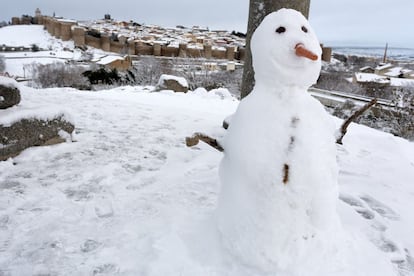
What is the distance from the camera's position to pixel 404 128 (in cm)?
828

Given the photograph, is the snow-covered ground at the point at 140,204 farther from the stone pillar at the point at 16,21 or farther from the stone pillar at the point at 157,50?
the stone pillar at the point at 16,21

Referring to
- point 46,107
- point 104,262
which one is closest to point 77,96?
point 46,107

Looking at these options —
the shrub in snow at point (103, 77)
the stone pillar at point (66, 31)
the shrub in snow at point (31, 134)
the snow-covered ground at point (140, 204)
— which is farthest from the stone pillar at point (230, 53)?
the shrub in snow at point (31, 134)

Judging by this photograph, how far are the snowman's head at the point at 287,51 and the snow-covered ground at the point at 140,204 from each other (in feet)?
1.66

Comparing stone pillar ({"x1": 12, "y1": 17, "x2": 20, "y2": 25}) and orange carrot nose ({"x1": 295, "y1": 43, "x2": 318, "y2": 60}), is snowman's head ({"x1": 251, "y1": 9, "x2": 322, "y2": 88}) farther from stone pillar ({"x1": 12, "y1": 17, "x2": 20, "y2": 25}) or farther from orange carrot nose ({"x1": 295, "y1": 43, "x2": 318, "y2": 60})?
stone pillar ({"x1": 12, "y1": 17, "x2": 20, "y2": 25})

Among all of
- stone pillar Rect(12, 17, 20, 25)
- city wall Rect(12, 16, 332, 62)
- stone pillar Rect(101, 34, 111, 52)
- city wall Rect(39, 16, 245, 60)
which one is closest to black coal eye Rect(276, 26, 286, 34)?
city wall Rect(12, 16, 332, 62)

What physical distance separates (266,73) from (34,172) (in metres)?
2.42

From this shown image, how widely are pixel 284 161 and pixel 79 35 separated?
42.6 meters

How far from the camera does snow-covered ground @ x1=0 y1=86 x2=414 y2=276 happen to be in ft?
6.10

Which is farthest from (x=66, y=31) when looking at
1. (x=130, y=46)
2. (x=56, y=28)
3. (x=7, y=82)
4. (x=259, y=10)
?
(x=259, y=10)

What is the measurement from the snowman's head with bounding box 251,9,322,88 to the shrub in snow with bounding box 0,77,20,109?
2.97 metres

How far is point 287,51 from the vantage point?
1.59m

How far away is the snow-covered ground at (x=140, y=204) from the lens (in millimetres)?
1859

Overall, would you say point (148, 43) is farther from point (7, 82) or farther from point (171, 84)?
point (7, 82)
